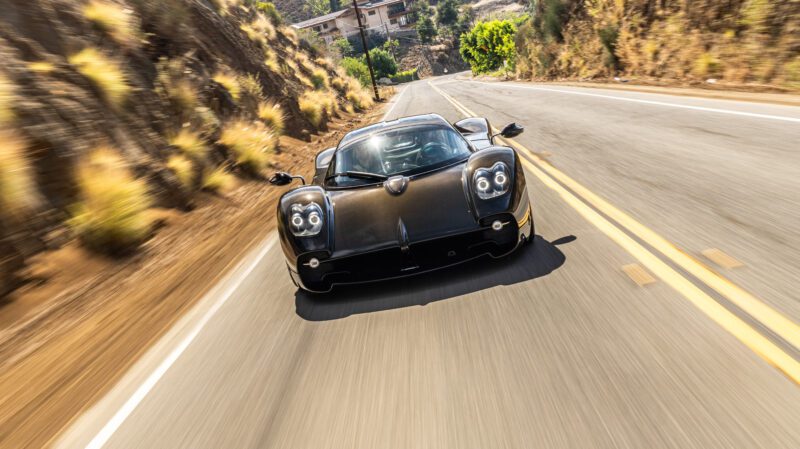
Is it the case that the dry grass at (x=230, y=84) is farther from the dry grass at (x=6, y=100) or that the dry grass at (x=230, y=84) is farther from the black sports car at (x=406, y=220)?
the black sports car at (x=406, y=220)

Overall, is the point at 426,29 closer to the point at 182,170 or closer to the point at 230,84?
the point at 230,84

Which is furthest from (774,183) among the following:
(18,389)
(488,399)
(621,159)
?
(18,389)

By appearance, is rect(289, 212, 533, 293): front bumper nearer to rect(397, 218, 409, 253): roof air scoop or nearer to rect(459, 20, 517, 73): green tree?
rect(397, 218, 409, 253): roof air scoop

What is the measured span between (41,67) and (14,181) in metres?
3.29

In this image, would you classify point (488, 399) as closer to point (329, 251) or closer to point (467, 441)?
point (467, 441)

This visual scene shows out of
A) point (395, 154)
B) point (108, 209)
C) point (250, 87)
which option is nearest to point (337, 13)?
point (250, 87)

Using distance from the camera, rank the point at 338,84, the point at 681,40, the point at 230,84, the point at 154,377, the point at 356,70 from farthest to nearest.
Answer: the point at 356,70
the point at 338,84
the point at 681,40
the point at 230,84
the point at 154,377

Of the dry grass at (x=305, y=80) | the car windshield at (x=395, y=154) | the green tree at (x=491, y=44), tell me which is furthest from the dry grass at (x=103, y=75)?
the green tree at (x=491, y=44)

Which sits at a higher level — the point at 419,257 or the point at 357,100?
the point at 419,257

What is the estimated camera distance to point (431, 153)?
15.9 ft

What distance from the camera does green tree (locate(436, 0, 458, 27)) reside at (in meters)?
115

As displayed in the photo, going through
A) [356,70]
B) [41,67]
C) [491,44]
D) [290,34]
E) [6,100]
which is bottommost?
[491,44]

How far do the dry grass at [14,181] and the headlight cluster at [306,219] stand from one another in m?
3.79

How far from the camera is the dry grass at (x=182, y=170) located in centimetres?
881
